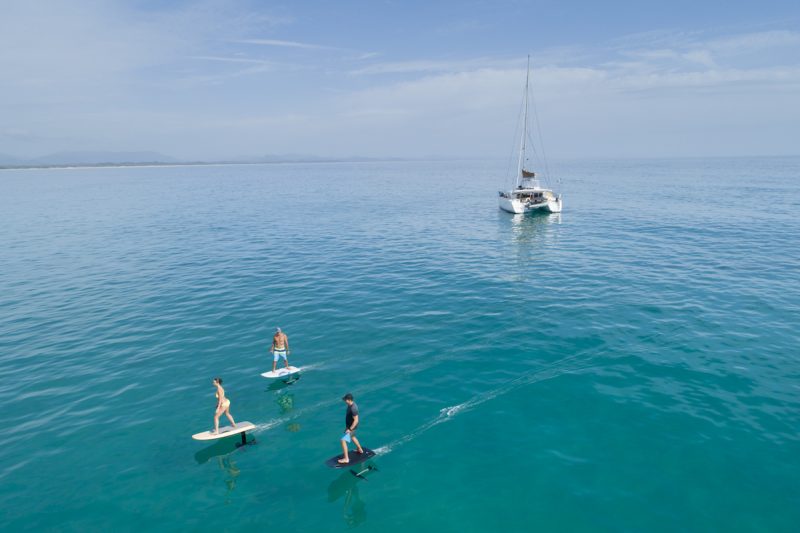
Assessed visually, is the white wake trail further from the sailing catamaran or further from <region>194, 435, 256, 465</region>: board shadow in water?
the sailing catamaran

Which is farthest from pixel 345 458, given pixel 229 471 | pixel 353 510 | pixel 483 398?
pixel 483 398

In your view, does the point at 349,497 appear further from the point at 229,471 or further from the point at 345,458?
the point at 229,471

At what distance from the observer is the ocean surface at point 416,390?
523 inches

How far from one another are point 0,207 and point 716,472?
133 metres

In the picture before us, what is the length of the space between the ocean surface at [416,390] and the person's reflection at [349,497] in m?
0.06

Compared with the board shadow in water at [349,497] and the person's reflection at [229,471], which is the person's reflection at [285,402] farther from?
the board shadow in water at [349,497]

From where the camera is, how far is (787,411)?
56.2 feet

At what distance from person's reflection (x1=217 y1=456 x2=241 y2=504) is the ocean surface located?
0.07m

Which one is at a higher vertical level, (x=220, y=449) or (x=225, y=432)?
(x=225, y=432)

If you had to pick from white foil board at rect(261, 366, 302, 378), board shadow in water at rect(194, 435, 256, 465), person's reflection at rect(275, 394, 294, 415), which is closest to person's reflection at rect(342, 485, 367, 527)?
board shadow in water at rect(194, 435, 256, 465)

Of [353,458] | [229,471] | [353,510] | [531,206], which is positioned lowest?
[353,510]

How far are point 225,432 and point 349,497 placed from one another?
5490 millimetres

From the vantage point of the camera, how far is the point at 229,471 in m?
14.9

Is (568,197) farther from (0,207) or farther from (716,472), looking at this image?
(0,207)
